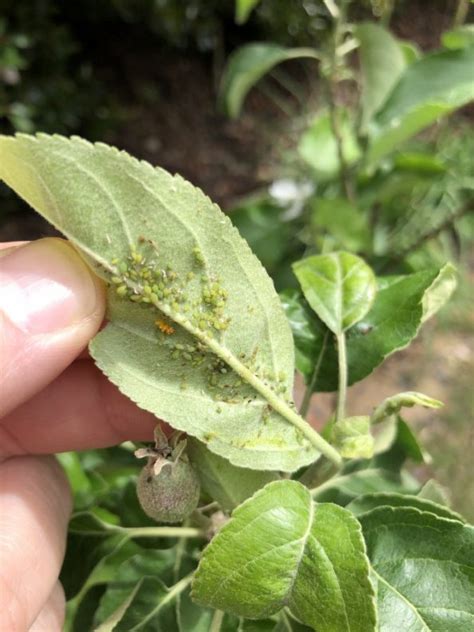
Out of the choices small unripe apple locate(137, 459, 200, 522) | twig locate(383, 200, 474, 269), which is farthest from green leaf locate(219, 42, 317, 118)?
small unripe apple locate(137, 459, 200, 522)

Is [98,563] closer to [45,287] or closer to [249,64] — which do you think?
[45,287]

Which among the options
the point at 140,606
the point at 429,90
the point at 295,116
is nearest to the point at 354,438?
the point at 140,606

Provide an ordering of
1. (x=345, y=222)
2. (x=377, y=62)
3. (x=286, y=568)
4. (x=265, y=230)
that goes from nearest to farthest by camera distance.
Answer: (x=286, y=568), (x=377, y=62), (x=345, y=222), (x=265, y=230)

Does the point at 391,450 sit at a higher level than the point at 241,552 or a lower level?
lower

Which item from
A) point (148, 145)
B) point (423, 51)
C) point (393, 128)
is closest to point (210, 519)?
point (393, 128)

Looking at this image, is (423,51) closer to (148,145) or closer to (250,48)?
(148,145)

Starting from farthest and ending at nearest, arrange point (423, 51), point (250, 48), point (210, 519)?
point (423, 51), point (250, 48), point (210, 519)
